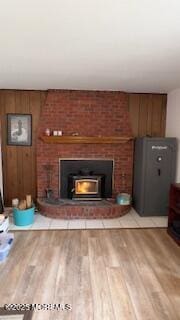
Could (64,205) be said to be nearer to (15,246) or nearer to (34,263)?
(15,246)

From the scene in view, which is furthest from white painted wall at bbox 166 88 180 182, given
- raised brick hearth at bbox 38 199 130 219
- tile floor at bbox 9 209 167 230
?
raised brick hearth at bbox 38 199 130 219

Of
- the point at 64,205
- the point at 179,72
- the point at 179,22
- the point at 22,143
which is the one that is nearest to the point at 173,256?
the point at 64,205

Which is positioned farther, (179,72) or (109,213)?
(109,213)

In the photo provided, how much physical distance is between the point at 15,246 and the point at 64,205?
1.17m

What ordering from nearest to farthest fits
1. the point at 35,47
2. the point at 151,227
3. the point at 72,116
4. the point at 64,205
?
1. the point at 35,47
2. the point at 151,227
3. the point at 64,205
4. the point at 72,116

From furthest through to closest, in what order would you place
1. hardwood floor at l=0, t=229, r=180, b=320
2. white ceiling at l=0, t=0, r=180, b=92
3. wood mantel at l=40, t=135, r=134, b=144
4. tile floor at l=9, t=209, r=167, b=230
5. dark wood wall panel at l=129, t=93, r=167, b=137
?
dark wood wall panel at l=129, t=93, r=167, b=137 → wood mantel at l=40, t=135, r=134, b=144 → tile floor at l=9, t=209, r=167, b=230 → hardwood floor at l=0, t=229, r=180, b=320 → white ceiling at l=0, t=0, r=180, b=92

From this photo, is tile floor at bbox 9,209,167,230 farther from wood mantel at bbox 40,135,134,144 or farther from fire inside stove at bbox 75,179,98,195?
wood mantel at bbox 40,135,134,144

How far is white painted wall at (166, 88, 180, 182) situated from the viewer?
4.02 m

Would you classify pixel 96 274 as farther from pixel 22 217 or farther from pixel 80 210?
pixel 22 217

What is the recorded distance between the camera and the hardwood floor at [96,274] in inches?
81.6

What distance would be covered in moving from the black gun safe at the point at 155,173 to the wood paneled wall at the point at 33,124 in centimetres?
61

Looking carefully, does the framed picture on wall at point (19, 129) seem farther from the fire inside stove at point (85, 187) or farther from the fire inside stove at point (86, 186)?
the fire inside stove at point (86, 186)

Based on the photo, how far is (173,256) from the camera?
115 inches

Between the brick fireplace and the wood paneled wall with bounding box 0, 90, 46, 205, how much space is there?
6.5 inches
